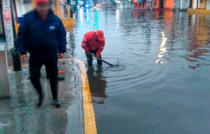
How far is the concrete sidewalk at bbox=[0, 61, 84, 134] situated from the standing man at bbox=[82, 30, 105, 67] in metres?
1.86

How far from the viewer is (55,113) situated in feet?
13.9

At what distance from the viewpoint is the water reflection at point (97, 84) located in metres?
5.37

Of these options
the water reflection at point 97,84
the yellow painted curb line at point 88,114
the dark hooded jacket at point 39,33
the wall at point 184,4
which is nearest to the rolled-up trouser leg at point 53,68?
the dark hooded jacket at point 39,33

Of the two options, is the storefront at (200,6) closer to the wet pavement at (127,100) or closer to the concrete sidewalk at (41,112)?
the wet pavement at (127,100)

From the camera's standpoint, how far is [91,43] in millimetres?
7484

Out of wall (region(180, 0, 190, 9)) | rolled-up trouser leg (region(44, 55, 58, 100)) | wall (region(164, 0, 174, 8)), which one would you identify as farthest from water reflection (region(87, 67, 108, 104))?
wall (region(164, 0, 174, 8))

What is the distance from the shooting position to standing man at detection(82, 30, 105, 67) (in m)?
7.25

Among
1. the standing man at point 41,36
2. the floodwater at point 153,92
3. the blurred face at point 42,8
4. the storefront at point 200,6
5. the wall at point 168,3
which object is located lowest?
the floodwater at point 153,92

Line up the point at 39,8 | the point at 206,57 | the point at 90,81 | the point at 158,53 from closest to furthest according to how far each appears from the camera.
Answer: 1. the point at 39,8
2. the point at 90,81
3. the point at 206,57
4. the point at 158,53

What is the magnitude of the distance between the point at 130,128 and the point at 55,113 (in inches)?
45.5

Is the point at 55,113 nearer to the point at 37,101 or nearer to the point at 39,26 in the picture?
the point at 37,101

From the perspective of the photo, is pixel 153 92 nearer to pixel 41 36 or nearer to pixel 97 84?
pixel 97 84

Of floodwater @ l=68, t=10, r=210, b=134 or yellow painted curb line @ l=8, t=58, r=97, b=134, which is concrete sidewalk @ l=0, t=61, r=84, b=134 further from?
floodwater @ l=68, t=10, r=210, b=134

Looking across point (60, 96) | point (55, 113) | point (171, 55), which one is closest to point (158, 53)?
point (171, 55)
